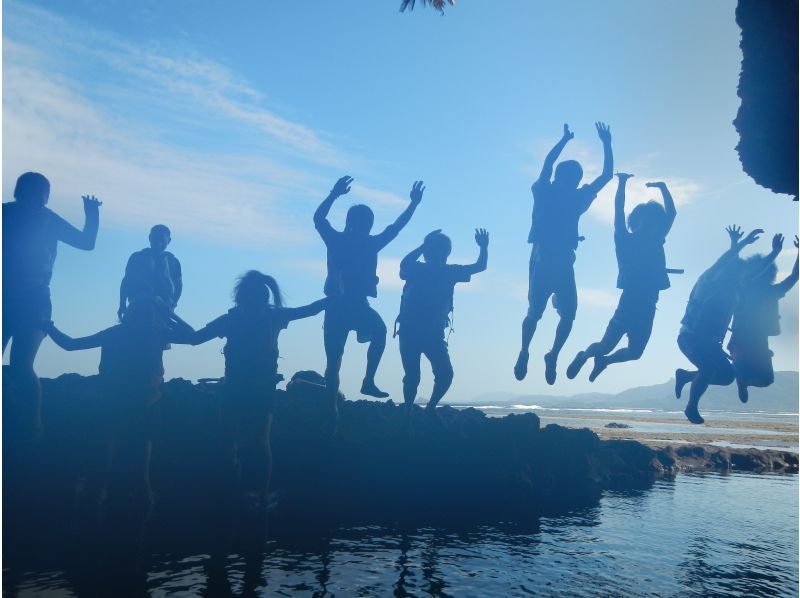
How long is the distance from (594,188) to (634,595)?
612 cm

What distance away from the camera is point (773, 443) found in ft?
141

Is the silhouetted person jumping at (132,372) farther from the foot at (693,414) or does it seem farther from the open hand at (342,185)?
the foot at (693,414)

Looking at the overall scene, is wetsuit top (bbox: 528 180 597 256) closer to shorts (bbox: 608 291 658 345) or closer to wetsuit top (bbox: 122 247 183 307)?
shorts (bbox: 608 291 658 345)

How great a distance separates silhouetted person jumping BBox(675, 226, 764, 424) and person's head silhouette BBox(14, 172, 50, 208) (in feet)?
31.5

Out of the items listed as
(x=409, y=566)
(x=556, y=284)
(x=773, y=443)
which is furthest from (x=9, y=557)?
(x=773, y=443)

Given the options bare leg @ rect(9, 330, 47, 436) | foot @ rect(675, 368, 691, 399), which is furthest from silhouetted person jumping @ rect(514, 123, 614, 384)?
bare leg @ rect(9, 330, 47, 436)

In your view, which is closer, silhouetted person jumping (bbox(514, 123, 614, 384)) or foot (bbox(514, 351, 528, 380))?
silhouetted person jumping (bbox(514, 123, 614, 384))

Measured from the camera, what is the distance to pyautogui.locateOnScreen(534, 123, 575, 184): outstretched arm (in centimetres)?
787

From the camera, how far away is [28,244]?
826cm

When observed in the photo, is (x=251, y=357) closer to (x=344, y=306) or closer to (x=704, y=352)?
(x=344, y=306)

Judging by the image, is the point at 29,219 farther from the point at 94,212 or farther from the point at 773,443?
the point at 773,443

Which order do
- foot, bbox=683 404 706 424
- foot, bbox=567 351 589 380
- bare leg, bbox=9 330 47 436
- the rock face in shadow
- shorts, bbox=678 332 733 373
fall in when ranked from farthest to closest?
the rock face in shadow < foot, bbox=567 351 589 380 < foot, bbox=683 404 706 424 < bare leg, bbox=9 330 47 436 < shorts, bbox=678 332 733 373

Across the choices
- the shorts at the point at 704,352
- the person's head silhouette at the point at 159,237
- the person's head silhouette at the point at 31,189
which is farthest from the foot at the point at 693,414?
the person's head silhouette at the point at 31,189

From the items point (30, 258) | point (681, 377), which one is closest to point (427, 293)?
point (681, 377)
